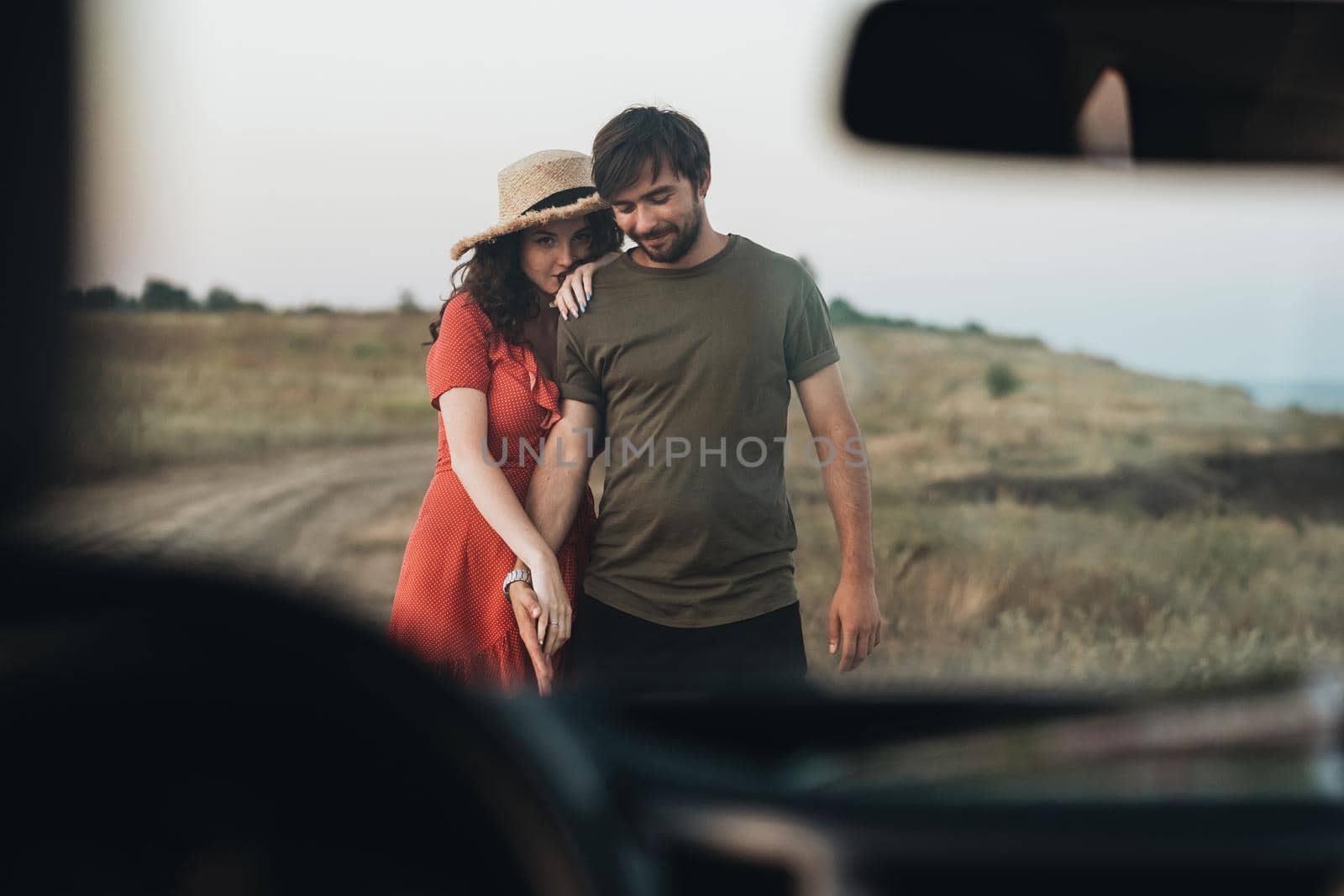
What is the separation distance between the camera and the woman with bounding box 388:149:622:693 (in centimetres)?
253

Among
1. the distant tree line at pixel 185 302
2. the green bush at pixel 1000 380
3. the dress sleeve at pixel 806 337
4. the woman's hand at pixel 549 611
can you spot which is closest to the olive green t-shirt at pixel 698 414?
A: the dress sleeve at pixel 806 337

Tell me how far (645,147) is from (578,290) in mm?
282

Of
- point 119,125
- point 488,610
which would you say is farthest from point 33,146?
point 488,610

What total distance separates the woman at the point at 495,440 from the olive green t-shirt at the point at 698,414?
0.08m

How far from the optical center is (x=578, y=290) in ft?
8.27

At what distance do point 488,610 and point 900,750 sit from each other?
49.3 inches

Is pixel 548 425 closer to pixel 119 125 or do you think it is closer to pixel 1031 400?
pixel 119 125

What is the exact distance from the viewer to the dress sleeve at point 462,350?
2.53m

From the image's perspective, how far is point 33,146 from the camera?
1833 mm

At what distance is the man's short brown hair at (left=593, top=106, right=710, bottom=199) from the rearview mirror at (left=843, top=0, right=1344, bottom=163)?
37cm

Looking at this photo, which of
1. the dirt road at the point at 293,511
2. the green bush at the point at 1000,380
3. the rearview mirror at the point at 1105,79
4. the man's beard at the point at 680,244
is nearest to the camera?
the rearview mirror at the point at 1105,79

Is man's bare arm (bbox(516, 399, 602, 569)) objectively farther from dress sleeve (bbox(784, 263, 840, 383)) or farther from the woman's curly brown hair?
dress sleeve (bbox(784, 263, 840, 383))

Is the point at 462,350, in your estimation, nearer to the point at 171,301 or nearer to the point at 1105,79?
the point at 171,301

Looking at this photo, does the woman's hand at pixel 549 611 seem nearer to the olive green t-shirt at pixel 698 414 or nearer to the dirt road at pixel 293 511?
the olive green t-shirt at pixel 698 414
